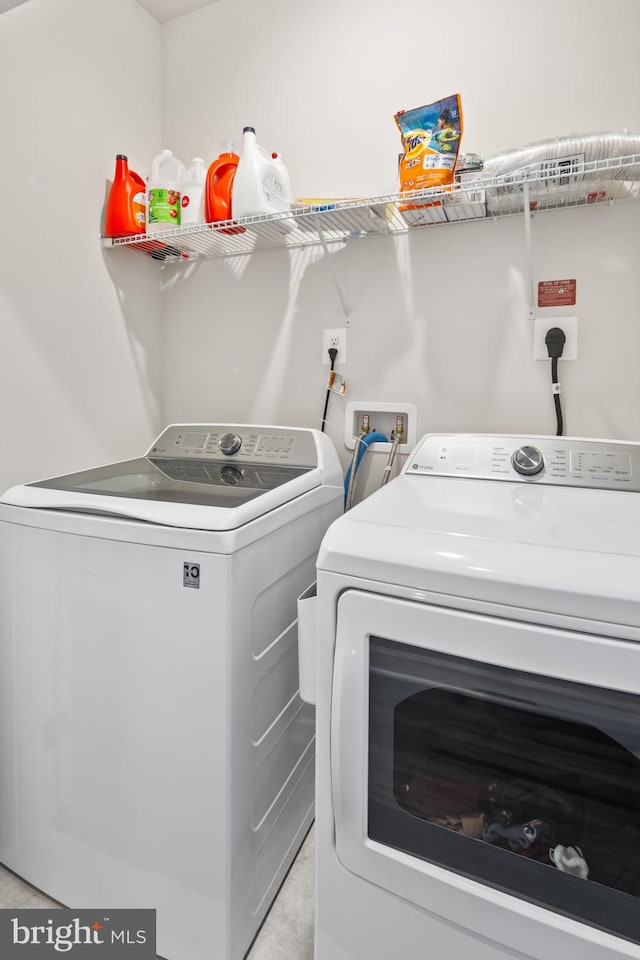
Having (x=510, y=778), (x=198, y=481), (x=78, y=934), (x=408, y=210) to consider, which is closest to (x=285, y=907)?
(x=78, y=934)

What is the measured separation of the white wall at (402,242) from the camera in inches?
63.1

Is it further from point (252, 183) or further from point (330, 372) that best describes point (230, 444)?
point (252, 183)

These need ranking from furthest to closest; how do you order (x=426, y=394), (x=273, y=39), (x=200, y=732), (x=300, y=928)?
(x=273, y=39), (x=426, y=394), (x=300, y=928), (x=200, y=732)

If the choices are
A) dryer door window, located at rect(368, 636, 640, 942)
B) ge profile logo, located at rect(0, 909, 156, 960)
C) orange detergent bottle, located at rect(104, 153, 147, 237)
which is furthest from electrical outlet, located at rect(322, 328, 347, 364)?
ge profile logo, located at rect(0, 909, 156, 960)

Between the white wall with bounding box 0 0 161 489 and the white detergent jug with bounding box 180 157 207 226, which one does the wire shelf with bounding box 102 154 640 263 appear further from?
the white wall with bounding box 0 0 161 489

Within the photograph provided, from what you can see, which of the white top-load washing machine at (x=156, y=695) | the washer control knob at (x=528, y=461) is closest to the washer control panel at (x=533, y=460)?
the washer control knob at (x=528, y=461)

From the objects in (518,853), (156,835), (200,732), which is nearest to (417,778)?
(518,853)

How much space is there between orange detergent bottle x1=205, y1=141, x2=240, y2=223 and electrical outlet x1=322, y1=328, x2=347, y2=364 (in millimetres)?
535

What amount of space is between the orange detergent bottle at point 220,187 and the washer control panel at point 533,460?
110 centimetres

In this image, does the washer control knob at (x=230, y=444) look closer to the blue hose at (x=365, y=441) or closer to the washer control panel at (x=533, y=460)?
the blue hose at (x=365, y=441)

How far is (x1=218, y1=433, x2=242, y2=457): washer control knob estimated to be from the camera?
5.99ft

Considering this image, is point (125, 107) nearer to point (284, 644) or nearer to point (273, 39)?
point (273, 39)

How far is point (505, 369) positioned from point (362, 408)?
0.52m

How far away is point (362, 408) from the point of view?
195cm
